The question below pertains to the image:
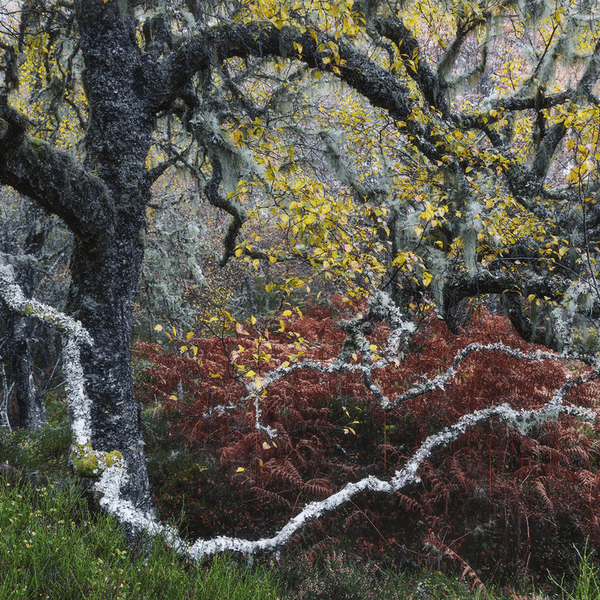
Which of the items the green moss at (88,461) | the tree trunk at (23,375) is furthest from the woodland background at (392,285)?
the tree trunk at (23,375)

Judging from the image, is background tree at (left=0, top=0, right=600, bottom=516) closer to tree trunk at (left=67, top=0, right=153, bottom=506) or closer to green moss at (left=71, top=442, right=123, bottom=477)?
tree trunk at (left=67, top=0, right=153, bottom=506)

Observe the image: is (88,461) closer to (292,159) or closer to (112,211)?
(112,211)

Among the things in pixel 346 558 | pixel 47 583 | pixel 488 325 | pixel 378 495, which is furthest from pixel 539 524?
pixel 47 583

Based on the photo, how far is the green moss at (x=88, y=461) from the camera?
2084mm

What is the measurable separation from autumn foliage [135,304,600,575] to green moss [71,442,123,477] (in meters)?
1.61

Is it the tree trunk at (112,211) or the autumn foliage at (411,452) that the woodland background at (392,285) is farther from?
the tree trunk at (112,211)

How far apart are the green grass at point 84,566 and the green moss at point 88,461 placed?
35cm

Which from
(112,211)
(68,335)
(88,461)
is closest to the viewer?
(88,461)

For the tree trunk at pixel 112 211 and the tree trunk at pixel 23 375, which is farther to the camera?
the tree trunk at pixel 23 375

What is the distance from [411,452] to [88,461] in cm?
490

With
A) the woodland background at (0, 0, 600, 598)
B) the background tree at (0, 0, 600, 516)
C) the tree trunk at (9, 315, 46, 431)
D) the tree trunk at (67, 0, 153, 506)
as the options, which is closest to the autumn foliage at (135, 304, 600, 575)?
the woodland background at (0, 0, 600, 598)

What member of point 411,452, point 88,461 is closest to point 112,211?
point 88,461

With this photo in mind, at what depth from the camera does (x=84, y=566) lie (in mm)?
1947

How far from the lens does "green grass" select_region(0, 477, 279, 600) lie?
1.86 m
